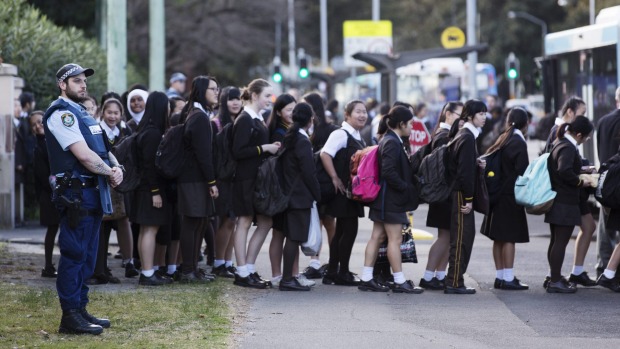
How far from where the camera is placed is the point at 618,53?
61.5 feet

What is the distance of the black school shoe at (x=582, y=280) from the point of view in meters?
12.7

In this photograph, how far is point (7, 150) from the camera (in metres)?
18.4

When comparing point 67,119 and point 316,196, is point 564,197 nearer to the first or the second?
point 316,196

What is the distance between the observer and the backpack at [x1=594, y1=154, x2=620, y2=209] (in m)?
12.1

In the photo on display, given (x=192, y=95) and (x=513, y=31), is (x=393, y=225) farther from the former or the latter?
(x=513, y=31)

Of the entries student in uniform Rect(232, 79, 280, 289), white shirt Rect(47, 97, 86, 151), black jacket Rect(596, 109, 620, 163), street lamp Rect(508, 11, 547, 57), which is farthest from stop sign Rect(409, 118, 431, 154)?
street lamp Rect(508, 11, 547, 57)

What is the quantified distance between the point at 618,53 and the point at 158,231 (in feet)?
28.9

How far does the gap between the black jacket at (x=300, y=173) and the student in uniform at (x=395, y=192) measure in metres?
0.60

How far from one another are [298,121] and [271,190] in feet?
2.29

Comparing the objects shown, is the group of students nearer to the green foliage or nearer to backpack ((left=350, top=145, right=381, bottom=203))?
backpack ((left=350, top=145, right=381, bottom=203))

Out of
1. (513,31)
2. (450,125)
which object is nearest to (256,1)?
(513,31)

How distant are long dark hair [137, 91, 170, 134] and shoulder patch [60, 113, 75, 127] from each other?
111 inches

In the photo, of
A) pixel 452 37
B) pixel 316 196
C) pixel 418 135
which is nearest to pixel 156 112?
pixel 316 196

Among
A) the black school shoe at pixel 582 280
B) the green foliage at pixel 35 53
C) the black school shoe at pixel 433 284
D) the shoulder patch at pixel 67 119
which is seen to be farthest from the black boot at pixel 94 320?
the green foliage at pixel 35 53
